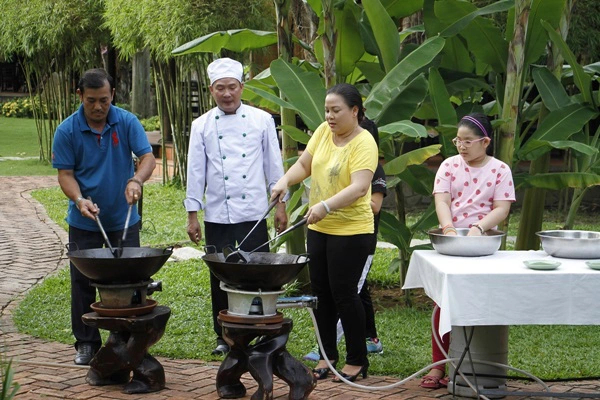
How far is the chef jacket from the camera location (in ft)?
20.6

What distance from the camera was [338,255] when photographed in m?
5.60

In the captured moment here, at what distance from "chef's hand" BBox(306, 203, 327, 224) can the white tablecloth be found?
756 mm

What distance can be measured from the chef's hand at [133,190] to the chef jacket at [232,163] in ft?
1.75

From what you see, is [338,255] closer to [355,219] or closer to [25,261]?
[355,219]

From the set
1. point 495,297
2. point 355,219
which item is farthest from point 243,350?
point 495,297

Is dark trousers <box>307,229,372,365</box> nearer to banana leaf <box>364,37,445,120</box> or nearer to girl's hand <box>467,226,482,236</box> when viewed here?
girl's hand <box>467,226,482,236</box>

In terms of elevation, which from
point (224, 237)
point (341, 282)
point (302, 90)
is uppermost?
point (302, 90)

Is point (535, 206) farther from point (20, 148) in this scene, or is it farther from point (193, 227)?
point (20, 148)

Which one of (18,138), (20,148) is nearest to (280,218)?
(20,148)

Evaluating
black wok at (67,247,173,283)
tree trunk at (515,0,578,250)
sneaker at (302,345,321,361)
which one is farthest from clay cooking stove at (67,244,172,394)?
tree trunk at (515,0,578,250)

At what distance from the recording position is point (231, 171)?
6.29 m

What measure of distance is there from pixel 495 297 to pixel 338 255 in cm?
111

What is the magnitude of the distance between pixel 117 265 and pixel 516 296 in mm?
2163

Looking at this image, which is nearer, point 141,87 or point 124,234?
point 124,234
